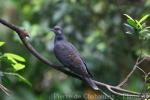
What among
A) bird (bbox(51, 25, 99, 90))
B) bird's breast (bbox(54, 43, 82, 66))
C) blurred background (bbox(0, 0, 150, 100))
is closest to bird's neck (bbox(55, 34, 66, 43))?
bird (bbox(51, 25, 99, 90))

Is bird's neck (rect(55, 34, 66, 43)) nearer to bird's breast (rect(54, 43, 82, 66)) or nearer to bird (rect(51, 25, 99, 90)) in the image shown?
bird (rect(51, 25, 99, 90))

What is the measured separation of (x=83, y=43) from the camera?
7219 mm

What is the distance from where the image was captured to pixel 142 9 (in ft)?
22.3

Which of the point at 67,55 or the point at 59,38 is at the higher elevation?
the point at 59,38

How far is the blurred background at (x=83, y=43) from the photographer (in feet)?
23.0

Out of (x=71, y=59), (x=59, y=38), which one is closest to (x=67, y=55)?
(x=71, y=59)

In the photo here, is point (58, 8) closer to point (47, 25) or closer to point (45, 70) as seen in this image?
point (47, 25)

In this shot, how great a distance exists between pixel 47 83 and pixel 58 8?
1.08 meters

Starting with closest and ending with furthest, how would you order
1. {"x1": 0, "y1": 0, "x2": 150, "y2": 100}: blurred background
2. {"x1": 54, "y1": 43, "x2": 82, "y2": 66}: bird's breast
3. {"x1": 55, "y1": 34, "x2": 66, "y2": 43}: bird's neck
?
{"x1": 54, "y1": 43, "x2": 82, "y2": 66}: bird's breast < {"x1": 55, "y1": 34, "x2": 66, "y2": 43}: bird's neck < {"x1": 0, "y1": 0, "x2": 150, "y2": 100}: blurred background

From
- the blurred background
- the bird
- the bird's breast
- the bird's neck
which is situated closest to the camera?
the bird

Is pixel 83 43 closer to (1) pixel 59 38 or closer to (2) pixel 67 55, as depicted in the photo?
(1) pixel 59 38

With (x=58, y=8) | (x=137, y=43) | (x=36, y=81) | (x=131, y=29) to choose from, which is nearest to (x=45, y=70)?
(x=36, y=81)

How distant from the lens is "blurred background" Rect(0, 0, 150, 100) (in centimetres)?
700

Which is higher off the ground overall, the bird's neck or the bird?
the bird's neck
